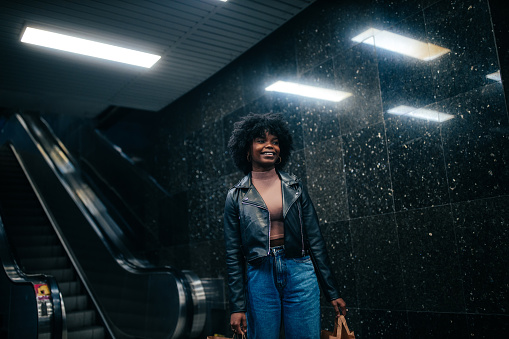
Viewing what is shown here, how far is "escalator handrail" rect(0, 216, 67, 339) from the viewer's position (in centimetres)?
385

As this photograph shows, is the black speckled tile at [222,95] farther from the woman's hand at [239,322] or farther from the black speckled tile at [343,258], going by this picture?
the woman's hand at [239,322]

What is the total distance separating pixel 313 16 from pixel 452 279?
300 centimetres

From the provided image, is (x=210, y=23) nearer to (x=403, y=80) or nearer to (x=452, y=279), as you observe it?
(x=403, y=80)

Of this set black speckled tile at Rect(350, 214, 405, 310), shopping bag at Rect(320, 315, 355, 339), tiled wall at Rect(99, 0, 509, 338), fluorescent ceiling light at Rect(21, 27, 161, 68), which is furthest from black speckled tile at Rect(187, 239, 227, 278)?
shopping bag at Rect(320, 315, 355, 339)

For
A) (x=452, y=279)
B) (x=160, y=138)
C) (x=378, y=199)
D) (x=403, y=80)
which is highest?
(x=160, y=138)

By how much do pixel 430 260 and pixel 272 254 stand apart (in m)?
1.61

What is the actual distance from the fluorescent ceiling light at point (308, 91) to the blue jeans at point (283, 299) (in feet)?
7.60

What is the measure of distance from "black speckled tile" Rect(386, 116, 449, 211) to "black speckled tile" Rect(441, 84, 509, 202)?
8cm

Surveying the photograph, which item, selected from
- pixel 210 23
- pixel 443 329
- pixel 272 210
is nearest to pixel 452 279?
pixel 443 329

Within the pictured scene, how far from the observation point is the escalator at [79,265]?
463 cm

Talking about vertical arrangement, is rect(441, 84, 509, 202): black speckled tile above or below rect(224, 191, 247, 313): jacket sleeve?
above

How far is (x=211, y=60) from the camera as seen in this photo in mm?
5676

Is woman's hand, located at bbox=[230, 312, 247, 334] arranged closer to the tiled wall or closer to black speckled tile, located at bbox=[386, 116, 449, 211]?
the tiled wall

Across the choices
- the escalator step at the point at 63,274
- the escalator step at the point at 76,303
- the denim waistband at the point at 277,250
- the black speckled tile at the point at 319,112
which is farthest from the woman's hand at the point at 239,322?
the escalator step at the point at 63,274
